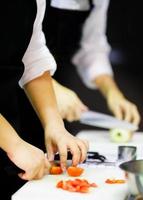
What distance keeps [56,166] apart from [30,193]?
180 mm

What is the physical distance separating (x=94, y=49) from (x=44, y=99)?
0.93 meters

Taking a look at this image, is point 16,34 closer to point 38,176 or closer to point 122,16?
point 38,176

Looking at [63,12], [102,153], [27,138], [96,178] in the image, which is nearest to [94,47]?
[63,12]

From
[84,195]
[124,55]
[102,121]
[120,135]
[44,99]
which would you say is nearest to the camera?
[84,195]

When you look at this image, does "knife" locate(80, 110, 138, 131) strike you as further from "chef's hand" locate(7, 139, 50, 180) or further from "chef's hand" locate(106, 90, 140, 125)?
"chef's hand" locate(7, 139, 50, 180)

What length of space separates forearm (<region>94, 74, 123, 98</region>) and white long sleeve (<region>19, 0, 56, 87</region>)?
0.88 meters

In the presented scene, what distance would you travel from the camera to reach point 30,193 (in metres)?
0.96

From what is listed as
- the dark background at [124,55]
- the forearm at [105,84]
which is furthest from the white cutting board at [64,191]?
the dark background at [124,55]

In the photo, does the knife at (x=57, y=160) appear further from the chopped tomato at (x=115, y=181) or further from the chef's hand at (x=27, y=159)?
the chopped tomato at (x=115, y=181)

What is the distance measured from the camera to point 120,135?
1.58 metres

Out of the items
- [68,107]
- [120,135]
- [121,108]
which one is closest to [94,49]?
[121,108]

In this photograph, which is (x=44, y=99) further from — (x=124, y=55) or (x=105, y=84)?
(x=124, y=55)

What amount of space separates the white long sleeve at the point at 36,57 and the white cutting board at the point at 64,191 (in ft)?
0.89

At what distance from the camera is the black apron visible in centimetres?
113
